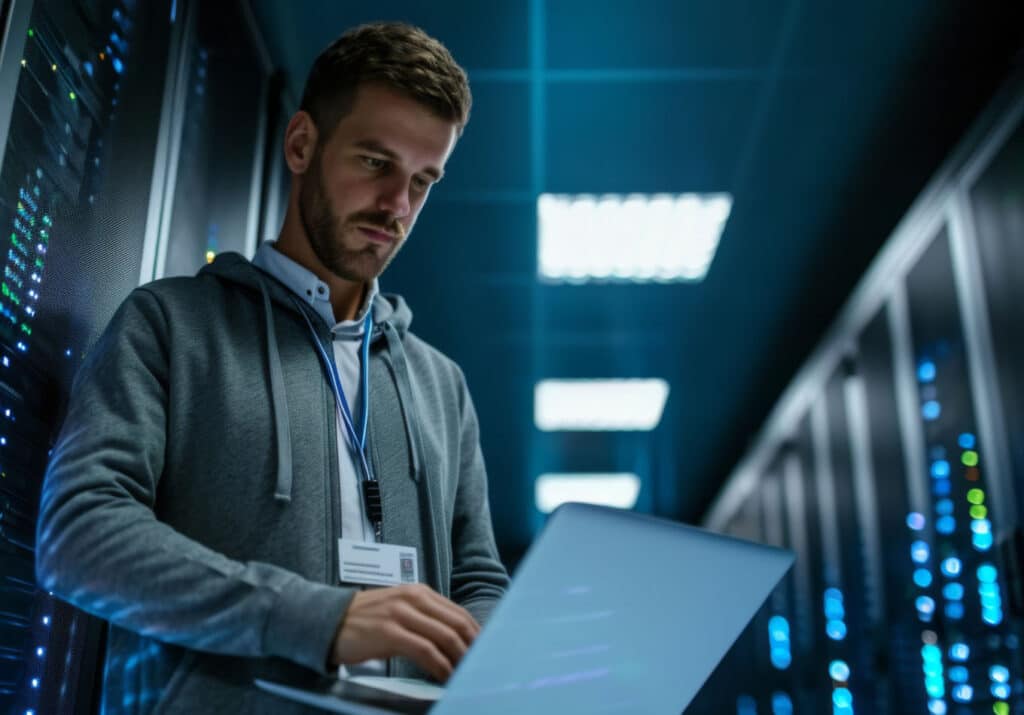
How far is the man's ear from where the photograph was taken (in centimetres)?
122

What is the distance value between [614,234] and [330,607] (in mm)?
3675

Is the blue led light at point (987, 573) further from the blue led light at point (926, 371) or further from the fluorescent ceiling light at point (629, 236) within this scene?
the fluorescent ceiling light at point (629, 236)

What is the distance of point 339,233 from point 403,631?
0.56 m

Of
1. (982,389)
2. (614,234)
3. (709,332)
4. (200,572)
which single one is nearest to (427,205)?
(614,234)

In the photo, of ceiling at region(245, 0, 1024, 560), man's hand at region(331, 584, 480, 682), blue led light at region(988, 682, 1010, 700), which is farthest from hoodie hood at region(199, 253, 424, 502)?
blue led light at region(988, 682, 1010, 700)

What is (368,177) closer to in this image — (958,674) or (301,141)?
(301,141)

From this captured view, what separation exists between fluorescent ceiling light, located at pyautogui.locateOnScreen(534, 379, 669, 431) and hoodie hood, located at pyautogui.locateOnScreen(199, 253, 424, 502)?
464 cm

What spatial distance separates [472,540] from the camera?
1.28 metres

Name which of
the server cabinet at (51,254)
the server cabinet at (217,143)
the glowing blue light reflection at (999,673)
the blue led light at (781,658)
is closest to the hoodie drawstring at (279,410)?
the server cabinet at (51,254)

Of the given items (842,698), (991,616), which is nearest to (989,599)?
(991,616)

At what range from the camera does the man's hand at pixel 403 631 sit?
774mm

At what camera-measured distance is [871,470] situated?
4910 mm

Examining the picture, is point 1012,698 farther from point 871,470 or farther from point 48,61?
point 48,61

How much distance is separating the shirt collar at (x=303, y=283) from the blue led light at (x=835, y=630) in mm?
4756
